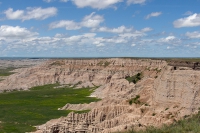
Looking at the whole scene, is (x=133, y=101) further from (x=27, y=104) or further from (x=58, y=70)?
(x=58, y=70)

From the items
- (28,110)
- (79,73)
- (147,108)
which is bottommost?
(28,110)

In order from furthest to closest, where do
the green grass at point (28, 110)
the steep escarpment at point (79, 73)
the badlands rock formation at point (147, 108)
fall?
the steep escarpment at point (79, 73), the green grass at point (28, 110), the badlands rock formation at point (147, 108)

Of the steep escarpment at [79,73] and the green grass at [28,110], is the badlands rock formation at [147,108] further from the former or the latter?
the steep escarpment at [79,73]

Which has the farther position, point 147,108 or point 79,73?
point 79,73

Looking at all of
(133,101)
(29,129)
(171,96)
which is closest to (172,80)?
(171,96)

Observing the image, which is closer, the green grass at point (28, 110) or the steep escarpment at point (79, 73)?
the green grass at point (28, 110)

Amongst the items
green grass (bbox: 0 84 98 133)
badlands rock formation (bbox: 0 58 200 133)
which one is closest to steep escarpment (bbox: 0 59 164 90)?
green grass (bbox: 0 84 98 133)

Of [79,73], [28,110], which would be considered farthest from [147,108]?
[79,73]

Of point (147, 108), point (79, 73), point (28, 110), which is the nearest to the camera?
point (147, 108)

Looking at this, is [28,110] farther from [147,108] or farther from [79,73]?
[79,73]

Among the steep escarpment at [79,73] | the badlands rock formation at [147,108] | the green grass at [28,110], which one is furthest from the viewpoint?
the steep escarpment at [79,73]

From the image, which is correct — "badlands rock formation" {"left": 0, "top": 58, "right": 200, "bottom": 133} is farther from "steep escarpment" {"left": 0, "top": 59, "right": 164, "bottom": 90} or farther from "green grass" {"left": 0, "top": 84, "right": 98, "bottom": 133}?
"steep escarpment" {"left": 0, "top": 59, "right": 164, "bottom": 90}

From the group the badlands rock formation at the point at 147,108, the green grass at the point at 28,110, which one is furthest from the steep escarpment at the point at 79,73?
the badlands rock formation at the point at 147,108

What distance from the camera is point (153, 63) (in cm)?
10856
